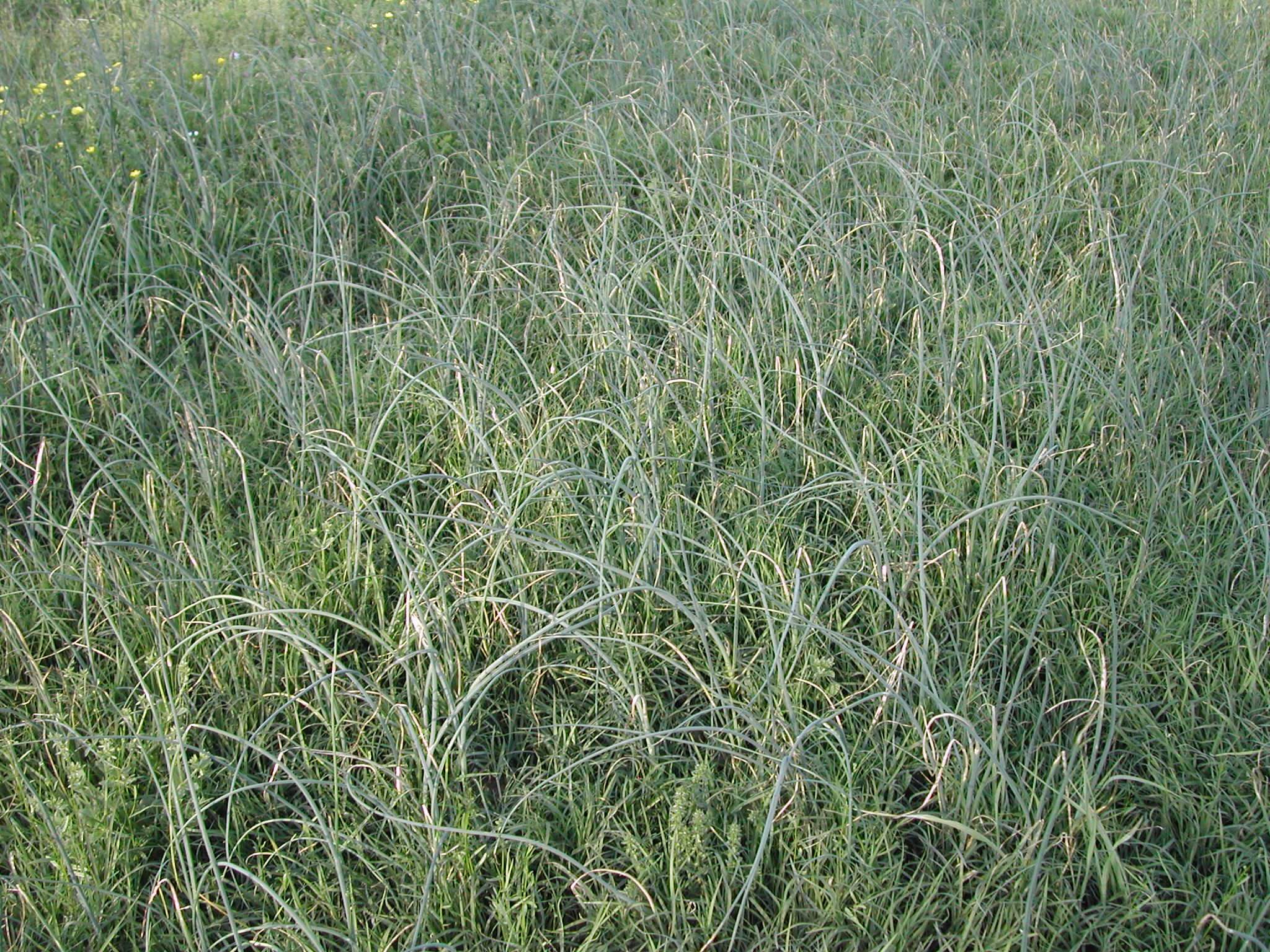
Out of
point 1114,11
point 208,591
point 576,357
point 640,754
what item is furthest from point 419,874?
point 1114,11

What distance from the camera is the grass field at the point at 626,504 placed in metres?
1.64

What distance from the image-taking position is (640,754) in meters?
1.75

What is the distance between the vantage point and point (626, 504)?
7.16 feet

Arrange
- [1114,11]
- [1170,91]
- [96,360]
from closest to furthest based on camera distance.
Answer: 1. [96,360]
2. [1170,91]
3. [1114,11]

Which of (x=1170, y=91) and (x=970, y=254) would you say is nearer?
(x=970, y=254)

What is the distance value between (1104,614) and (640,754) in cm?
89

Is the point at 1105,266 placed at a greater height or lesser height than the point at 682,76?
lesser

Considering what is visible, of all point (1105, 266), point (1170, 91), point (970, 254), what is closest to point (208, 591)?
point (970, 254)

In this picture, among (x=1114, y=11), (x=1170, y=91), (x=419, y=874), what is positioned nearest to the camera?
(x=419, y=874)

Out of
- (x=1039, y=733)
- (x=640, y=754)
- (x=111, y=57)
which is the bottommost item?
(x=1039, y=733)

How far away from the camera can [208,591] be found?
203 centimetres

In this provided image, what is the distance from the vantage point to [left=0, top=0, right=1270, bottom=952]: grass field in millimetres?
1643

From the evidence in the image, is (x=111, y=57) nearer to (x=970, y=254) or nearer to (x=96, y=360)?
(x=96, y=360)

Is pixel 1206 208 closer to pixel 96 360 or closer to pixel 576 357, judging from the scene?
pixel 576 357
